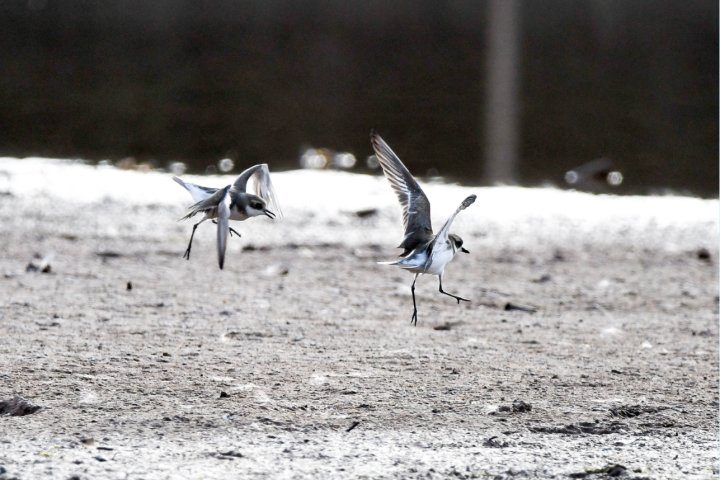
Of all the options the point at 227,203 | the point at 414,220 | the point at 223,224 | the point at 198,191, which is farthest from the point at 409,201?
the point at 223,224

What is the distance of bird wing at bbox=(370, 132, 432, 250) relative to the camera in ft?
18.3

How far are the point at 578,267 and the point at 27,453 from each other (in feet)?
20.0

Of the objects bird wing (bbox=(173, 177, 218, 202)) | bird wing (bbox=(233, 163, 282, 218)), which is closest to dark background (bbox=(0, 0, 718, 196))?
bird wing (bbox=(233, 163, 282, 218))

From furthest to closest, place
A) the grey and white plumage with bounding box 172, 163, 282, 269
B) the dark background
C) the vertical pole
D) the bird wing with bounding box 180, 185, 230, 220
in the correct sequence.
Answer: the dark background < the vertical pole < the bird wing with bounding box 180, 185, 230, 220 < the grey and white plumage with bounding box 172, 163, 282, 269

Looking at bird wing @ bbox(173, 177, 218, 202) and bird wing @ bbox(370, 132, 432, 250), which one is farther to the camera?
bird wing @ bbox(370, 132, 432, 250)

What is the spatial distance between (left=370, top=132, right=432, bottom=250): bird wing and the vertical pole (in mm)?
8728

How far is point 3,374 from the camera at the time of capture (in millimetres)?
6168

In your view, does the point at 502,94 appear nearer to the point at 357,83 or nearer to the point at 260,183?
the point at 357,83

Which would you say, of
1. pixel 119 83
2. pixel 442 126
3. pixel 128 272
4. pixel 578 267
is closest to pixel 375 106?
pixel 442 126

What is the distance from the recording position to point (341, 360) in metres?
6.86

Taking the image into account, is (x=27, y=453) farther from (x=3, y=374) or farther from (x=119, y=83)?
(x=119, y=83)

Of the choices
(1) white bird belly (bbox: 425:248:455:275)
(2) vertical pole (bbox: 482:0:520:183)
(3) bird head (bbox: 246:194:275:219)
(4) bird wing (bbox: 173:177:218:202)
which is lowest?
(1) white bird belly (bbox: 425:248:455:275)

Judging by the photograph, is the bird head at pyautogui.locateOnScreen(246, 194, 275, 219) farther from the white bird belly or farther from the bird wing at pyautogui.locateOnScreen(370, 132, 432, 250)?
the white bird belly

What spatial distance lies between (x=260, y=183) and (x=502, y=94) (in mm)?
15355
